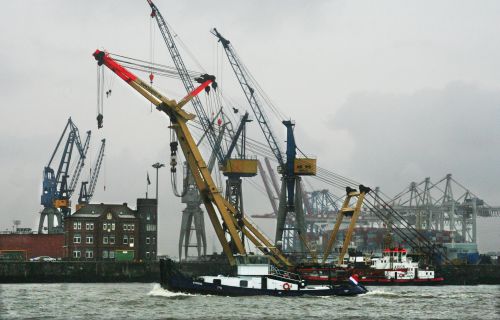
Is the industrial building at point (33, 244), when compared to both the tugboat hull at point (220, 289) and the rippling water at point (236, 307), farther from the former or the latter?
the tugboat hull at point (220, 289)

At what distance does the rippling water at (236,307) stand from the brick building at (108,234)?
6964 centimetres

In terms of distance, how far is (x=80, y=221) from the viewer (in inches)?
6786

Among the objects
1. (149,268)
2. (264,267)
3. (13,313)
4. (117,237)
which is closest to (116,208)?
(117,237)

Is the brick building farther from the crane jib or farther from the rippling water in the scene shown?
the rippling water

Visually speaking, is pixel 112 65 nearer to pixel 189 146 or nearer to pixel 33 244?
pixel 189 146

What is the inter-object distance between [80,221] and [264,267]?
3433 inches

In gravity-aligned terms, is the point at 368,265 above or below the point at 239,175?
below

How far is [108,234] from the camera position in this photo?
564ft

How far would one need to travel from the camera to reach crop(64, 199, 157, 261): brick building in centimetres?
17038

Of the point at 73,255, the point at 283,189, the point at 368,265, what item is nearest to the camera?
the point at 368,265

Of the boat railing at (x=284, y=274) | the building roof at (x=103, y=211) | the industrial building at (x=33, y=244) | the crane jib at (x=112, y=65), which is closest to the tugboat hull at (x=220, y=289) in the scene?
the boat railing at (x=284, y=274)

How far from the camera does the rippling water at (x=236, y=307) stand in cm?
7356

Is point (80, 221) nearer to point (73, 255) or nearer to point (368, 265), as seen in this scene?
point (73, 255)

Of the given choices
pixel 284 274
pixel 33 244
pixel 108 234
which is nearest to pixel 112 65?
pixel 284 274
